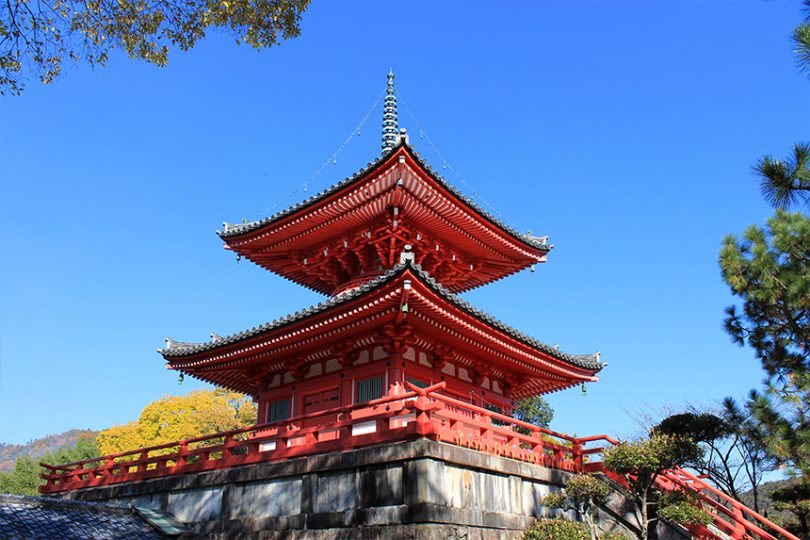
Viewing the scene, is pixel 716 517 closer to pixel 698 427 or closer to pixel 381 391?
pixel 698 427

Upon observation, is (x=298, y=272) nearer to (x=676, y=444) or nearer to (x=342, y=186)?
(x=342, y=186)

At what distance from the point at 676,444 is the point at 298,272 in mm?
13851

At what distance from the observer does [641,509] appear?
14.7 m

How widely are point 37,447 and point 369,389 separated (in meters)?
180

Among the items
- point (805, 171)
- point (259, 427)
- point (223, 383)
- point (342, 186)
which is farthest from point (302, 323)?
point (805, 171)

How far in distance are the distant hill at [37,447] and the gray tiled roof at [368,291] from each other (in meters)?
157

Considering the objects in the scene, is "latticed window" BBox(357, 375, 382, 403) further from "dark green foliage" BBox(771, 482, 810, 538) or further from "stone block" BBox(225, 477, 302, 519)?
"dark green foliage" BBox(771, 482, 810, 538)

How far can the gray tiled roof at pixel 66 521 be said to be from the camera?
47.1ft

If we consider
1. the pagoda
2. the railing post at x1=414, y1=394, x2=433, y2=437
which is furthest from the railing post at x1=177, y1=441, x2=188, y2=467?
the railing post at x1=414, y1=394, x2=433, y2=437

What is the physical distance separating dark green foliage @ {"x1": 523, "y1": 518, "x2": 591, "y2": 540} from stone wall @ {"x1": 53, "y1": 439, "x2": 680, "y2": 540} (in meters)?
0.84

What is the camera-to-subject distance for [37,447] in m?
168

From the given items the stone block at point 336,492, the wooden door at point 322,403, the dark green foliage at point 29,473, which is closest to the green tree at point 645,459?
the stone block at point 336,492

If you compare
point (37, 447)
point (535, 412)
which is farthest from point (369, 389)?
point (37, 447)

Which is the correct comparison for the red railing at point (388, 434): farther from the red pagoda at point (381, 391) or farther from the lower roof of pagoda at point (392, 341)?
the lower roof of pagoda at point (392, 341)
